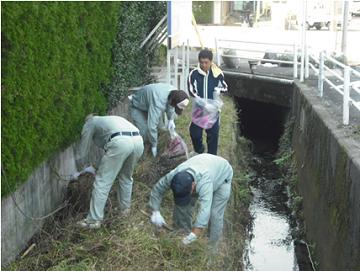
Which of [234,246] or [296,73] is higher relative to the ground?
[296,73]

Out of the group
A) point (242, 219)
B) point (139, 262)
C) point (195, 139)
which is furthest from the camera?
point (242, 219)

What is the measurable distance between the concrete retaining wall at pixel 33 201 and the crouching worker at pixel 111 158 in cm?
46

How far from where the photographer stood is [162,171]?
25.0 ft

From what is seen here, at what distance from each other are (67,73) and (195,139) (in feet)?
8.49

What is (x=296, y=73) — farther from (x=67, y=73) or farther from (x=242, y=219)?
(x=67, y=73)

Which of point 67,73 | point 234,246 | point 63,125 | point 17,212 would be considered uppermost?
point 67,73

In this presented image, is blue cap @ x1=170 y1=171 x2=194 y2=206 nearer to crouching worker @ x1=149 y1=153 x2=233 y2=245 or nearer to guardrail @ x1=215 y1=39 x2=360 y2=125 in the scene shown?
crouching worker @ x1=149 y1=153 x2=233 y2=245

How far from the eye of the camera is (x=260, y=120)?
53.7 feet

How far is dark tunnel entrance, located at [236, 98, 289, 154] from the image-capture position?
52.3ft

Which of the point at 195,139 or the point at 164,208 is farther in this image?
the point at 195,139

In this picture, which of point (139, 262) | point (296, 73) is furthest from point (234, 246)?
point (296, 73)

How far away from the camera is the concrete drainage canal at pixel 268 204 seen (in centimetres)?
852

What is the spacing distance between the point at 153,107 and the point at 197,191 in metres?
2.28

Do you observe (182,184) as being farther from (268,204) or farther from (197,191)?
(268,204)
